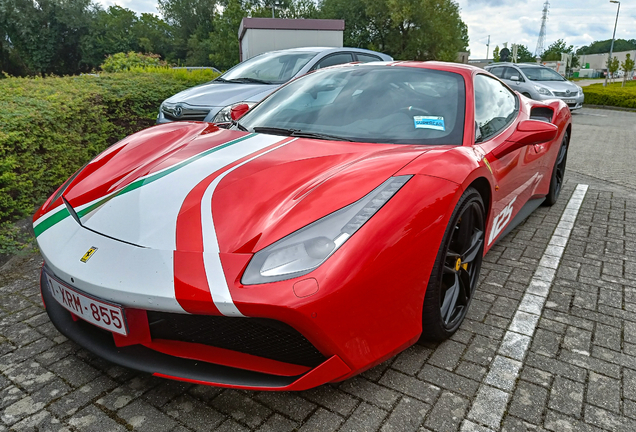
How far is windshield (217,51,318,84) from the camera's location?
20.6 feet

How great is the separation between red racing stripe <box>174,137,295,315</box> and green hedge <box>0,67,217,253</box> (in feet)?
7.36

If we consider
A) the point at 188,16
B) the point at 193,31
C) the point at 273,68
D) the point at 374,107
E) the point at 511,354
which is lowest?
the point at 511,354

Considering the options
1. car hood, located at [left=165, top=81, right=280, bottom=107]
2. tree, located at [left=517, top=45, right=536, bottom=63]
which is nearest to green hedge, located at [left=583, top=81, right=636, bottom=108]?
car hood, located at [left=165, top=81, right=280, bottom=107]

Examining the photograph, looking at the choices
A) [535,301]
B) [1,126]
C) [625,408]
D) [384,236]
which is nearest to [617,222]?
[535,301]

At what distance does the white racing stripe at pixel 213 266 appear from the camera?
4.91 feet

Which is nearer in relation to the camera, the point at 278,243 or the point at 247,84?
the point at 278,243

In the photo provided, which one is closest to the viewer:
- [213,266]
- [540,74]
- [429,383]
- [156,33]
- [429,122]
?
[213,266]

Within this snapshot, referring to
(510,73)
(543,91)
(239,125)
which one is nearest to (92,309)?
(239,125)

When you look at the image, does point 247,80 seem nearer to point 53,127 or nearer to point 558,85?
point 53,127

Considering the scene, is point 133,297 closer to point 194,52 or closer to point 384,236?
point 384,236

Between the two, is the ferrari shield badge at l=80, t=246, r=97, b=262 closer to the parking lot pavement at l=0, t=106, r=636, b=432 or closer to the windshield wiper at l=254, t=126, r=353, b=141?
the parking lot pavement at l=0, t=106, r=636, b=432

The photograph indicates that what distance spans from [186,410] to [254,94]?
15.0ft

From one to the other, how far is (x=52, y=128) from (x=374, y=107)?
127 inches

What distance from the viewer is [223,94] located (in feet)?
19.3
